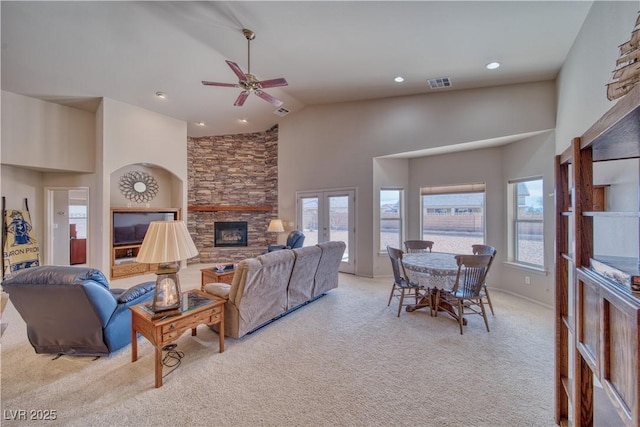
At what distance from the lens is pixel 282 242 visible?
719 cm

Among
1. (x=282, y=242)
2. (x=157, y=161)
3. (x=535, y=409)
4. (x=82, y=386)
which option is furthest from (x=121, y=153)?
(x=535, y=409)

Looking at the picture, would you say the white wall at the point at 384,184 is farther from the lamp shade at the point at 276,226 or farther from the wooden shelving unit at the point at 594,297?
the wooden shelving unit at the point at 594,297

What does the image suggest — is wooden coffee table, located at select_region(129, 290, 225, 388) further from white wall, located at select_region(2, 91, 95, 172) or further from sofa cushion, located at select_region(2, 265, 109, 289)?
white wall, located at select_region(2, 91, 95, 172)

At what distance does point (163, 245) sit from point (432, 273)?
298cm

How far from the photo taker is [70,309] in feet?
7.69

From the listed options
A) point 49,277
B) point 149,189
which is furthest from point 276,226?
point 49,277

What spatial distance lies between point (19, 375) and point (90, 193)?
423cm

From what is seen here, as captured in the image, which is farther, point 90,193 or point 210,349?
point 90,193

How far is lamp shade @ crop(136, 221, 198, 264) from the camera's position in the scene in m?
2.15

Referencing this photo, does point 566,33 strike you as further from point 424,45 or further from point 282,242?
point 282,242

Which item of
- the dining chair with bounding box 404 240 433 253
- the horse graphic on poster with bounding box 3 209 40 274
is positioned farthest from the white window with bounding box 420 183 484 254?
the horse graphic on poster with bounding box 3 209 40 274

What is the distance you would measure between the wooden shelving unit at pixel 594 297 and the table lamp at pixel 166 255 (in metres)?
2.53

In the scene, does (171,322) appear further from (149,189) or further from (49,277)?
(149,189)

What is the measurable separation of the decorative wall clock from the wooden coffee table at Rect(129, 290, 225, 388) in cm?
466
